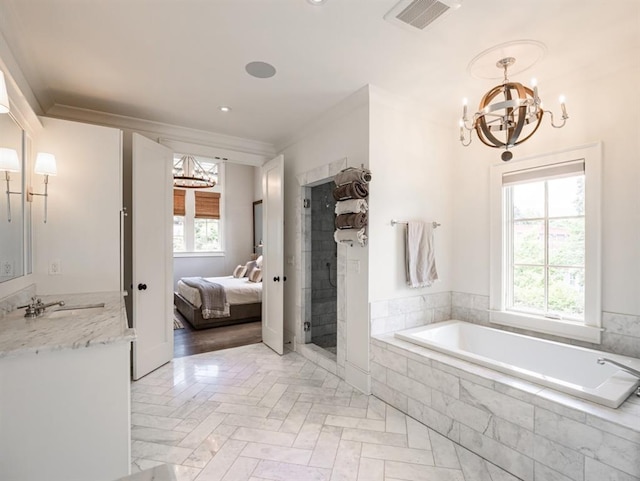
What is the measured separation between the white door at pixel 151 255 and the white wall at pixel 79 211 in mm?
282

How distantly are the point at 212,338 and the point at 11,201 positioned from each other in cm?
308

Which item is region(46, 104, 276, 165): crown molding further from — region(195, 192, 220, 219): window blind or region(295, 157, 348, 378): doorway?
region(195, 192, 220, 219): window blind

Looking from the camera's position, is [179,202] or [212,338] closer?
[212,338]

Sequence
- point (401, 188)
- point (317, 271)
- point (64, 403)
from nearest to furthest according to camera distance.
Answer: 1. point (64, 403)
2. point (401, 188)
3. point (317, 271)

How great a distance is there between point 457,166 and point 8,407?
397 cm

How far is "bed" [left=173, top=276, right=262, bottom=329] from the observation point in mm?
5109

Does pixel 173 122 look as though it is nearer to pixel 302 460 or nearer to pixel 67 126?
pixel 67 126

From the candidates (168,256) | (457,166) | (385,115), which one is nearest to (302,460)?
(168,256)

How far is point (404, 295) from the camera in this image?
3.17m

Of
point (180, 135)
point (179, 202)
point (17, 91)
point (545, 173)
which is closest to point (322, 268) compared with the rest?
point (180, 135)

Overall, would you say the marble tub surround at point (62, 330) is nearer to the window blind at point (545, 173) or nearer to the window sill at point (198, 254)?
the window blind at point (545, 173)

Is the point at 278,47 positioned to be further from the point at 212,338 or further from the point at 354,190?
the point at 212,338

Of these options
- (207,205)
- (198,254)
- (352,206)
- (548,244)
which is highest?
(207,205)

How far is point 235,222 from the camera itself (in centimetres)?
824
